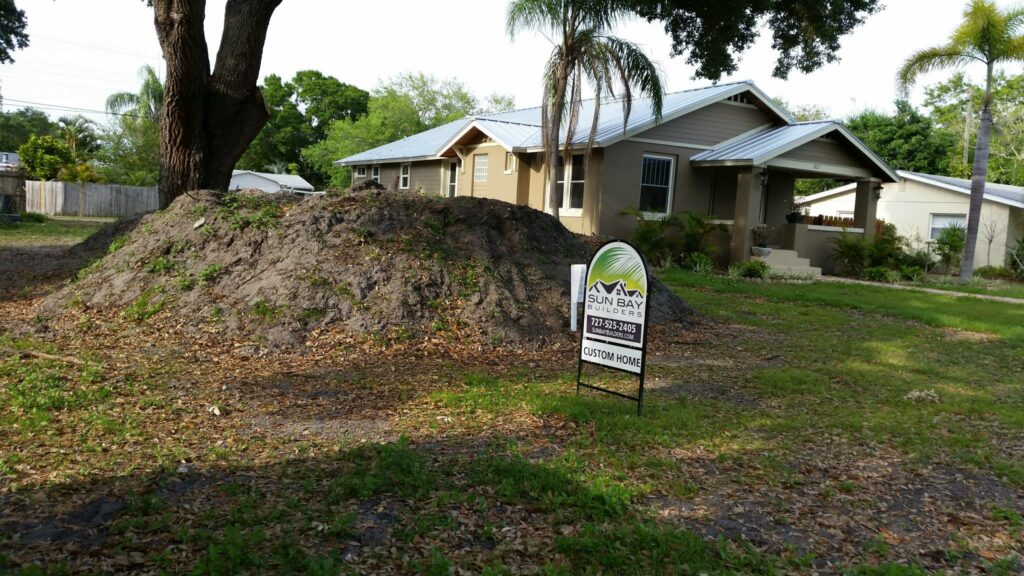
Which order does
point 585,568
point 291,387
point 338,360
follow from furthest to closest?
1. point 338,360
2. point 291,387
3. point 585,568

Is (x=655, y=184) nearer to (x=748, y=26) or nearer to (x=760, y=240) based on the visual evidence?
(x=760, y=240)

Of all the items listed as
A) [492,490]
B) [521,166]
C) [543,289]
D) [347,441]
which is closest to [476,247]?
[543,289]

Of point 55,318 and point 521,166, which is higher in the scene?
point 521,166

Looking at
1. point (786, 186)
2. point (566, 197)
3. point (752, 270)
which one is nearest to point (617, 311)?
point (752, 270)

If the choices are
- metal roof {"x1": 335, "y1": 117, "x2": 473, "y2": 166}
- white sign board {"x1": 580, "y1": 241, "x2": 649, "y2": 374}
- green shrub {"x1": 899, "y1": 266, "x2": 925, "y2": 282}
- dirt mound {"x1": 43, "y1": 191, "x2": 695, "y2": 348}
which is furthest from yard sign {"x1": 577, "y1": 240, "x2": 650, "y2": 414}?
metal roof {"x1": 335, "y1": 117, "x2": 473, "y2": 166}

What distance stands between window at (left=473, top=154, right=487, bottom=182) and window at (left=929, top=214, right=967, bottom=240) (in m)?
15.1

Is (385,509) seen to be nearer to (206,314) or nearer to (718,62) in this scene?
(206,314)

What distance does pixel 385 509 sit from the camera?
13.2ft

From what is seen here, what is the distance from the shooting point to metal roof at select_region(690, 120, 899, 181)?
731 inches

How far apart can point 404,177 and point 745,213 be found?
13941 mm

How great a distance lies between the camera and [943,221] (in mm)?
25125

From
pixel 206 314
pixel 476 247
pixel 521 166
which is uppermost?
pixel 521 166

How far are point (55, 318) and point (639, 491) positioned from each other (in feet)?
23.6

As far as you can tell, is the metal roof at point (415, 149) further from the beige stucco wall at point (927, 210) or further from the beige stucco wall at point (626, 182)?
the beige stucco wall at point (927, 210)
